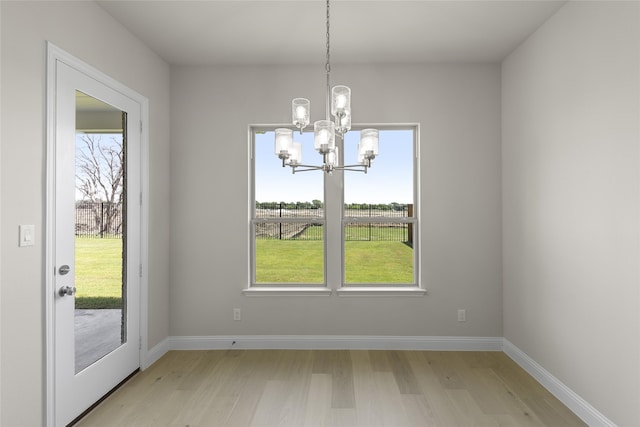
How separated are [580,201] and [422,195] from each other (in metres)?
1.40

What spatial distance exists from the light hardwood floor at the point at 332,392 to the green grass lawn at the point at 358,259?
0.72 m

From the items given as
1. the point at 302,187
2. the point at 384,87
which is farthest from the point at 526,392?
the point at 384,87

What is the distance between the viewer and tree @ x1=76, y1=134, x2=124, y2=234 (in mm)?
2549

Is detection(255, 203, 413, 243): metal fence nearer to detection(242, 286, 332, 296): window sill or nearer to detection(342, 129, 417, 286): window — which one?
detection(342, 129, 417, 286): window

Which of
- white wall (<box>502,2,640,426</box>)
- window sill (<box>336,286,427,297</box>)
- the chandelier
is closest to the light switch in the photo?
the chandelier

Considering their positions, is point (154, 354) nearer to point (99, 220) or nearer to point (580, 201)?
point (99, 220)

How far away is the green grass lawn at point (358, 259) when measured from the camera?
3877mm

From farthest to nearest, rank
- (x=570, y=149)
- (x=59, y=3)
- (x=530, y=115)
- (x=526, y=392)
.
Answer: (x=530, y=115)
(x=526, y=392)
(x=570, y=149)
(x=59, y=3)

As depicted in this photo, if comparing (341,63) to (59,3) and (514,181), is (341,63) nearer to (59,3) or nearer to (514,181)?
(514,181)

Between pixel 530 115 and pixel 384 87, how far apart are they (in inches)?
52.5

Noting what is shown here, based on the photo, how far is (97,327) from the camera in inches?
106

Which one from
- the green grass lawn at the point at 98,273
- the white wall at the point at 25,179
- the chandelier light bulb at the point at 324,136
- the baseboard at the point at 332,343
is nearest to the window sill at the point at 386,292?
the baseboard at the point at 332,343

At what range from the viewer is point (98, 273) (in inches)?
106

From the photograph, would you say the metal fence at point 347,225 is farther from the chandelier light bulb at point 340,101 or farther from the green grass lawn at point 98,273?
the chandelier light bulb at point 340,101
